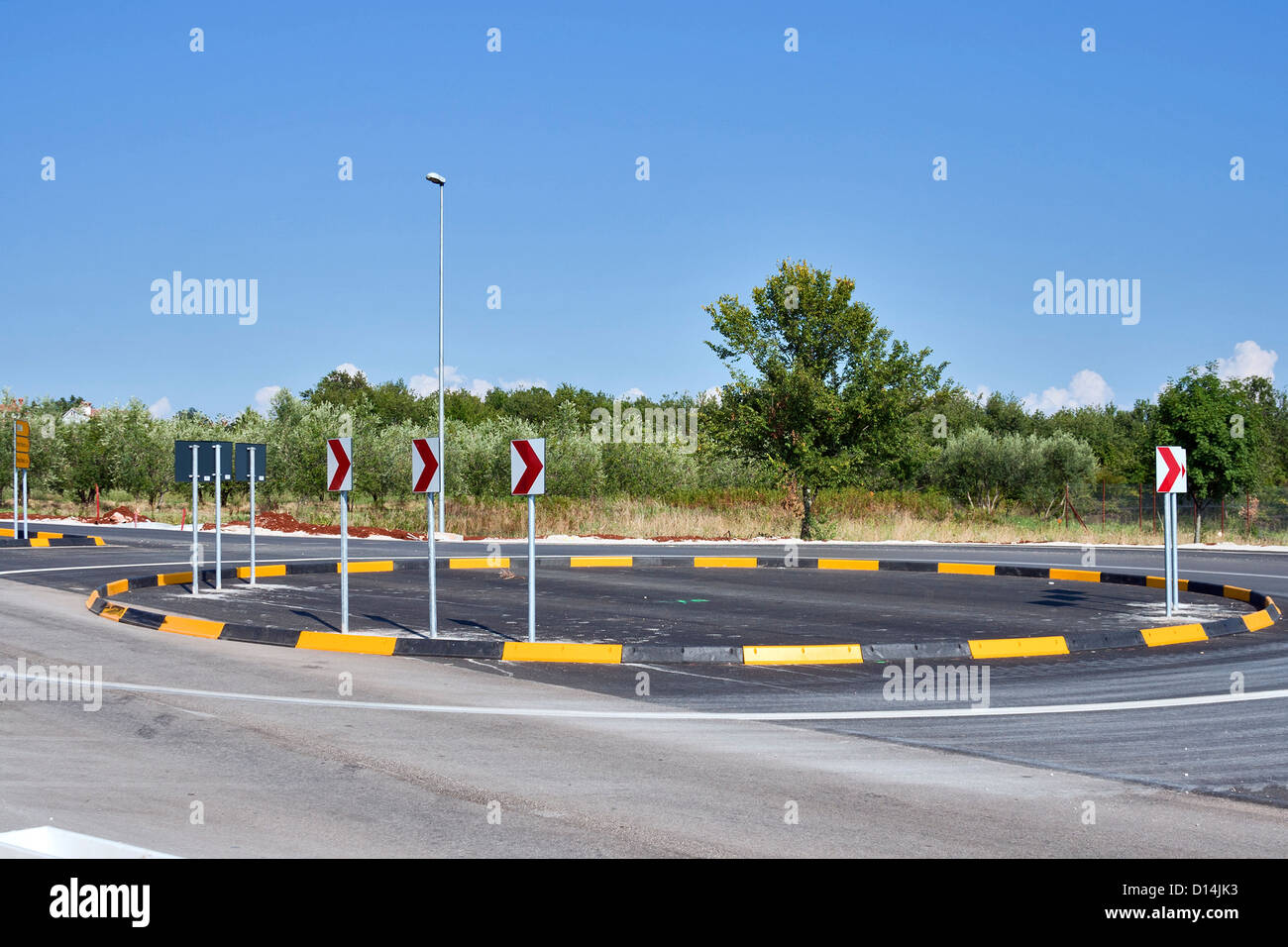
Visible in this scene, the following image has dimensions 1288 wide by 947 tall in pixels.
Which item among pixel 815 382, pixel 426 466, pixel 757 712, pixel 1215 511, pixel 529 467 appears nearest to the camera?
pixel 757 712

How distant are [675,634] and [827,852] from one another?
7.76 m

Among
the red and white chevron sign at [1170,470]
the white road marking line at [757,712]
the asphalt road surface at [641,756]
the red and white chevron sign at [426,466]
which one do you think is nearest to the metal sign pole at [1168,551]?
the red and white chevron sign at [1170,470]

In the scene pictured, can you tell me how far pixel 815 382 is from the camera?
31.5 m

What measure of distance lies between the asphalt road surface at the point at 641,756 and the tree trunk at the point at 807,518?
20.4 meters

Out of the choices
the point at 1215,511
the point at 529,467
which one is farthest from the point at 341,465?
the point at 1215,511

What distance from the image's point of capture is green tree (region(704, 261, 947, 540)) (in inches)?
1246

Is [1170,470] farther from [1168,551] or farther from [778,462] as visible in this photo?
[778,462]

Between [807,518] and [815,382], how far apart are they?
181 inches

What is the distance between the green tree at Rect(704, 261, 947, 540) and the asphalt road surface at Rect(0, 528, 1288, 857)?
19.0m

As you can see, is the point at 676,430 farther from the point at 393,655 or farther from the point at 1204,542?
the point at 393,655

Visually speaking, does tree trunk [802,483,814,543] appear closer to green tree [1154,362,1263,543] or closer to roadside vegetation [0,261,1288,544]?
roadside vegetation [0,261,1288,544]

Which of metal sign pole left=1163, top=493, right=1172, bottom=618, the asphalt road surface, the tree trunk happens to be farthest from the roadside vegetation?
the asphalt road surface

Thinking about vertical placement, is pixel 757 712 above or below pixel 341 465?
below
